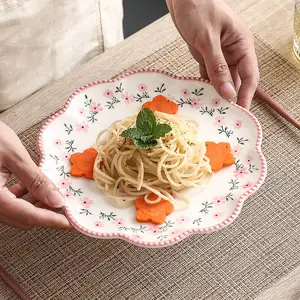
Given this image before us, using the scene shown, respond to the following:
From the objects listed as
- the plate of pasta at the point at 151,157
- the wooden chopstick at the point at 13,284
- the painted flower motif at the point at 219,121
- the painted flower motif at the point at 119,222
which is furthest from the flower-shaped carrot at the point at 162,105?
the wooden chopstick at the point at 13,284

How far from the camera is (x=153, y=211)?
5.38 ft

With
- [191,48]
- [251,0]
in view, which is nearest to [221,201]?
[191,48]

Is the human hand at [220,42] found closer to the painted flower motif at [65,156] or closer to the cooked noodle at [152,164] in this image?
the cooked noodle at [152,164]

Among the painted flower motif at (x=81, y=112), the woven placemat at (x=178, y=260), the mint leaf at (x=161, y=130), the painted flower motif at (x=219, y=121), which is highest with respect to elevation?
the mint leaf at (x=161, y=130)

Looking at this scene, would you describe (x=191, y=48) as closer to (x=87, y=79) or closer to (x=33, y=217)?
(x=87, y=79)

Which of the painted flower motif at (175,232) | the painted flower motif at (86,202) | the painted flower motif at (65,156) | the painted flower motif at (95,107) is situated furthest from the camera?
the painted flower motif at (95,107)

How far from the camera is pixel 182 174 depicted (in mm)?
1733

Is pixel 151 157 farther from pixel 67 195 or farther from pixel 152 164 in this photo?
pixel 67 195

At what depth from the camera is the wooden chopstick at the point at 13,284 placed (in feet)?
5.43

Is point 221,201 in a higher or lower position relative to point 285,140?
higher

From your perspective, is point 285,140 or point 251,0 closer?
point 285,140

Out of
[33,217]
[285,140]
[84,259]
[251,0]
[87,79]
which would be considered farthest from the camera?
[251,0]

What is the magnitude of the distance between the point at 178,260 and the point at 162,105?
1.34ft

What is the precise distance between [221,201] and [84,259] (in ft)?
1.17
